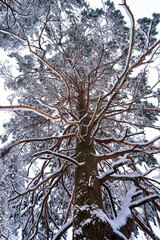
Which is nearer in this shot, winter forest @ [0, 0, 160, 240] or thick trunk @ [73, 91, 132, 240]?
thick trunk @ [73, 91, 132, 240]

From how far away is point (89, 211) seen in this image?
173 cm

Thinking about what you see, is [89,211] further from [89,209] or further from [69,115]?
[69,115]

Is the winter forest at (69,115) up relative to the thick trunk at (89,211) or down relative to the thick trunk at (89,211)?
up

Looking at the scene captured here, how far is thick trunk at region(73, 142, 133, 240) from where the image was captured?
152 centimetres

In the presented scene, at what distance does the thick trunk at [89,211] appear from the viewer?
5.00 feet

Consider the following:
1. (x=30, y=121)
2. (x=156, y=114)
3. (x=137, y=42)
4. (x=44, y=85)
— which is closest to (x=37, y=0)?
(x=44, y=85)

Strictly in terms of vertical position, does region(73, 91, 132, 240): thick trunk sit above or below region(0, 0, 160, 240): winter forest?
below

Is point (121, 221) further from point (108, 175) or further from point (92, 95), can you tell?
point (92, 95)

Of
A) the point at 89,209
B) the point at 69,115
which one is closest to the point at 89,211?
the point at 89,209

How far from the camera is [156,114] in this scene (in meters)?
4.62

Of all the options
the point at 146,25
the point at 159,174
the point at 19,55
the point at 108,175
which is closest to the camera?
the point at 108,175

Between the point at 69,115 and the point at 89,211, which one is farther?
the point at 69,115

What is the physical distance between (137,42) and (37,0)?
3142mm

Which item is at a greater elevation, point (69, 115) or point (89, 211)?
point (69, 115)
